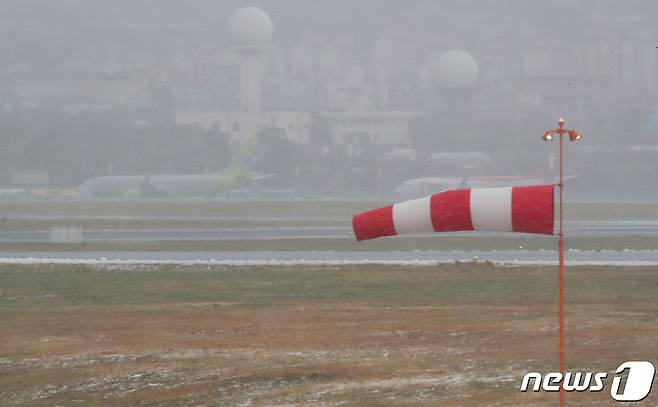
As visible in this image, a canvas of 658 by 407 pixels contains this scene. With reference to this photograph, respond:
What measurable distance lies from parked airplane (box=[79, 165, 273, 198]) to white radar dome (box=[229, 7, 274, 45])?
64.8 ft

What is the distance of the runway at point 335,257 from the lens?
1378 inches

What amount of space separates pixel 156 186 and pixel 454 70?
2718cm

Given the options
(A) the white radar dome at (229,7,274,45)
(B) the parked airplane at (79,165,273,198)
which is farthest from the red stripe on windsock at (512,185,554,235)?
(A) the white radar dome at (229,7,274,45)

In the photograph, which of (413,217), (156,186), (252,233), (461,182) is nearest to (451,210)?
(413,217)

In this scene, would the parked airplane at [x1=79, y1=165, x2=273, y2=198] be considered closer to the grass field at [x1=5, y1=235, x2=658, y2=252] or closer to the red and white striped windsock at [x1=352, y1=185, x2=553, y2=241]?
the grass field at [x1=5, y1=235, x2=658, y2=252]

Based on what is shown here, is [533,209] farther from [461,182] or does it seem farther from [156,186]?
[461,182]

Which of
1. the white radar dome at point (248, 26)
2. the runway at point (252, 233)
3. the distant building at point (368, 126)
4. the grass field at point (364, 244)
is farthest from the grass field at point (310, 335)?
the white radar dome at point (248, 26)

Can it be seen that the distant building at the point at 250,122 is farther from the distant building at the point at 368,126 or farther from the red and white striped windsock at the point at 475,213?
the red and white striped windsock at the point at 475,213

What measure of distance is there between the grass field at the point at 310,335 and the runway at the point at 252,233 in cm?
1449

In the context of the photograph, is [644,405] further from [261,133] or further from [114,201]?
[261,133]

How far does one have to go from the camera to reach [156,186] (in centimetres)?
7575

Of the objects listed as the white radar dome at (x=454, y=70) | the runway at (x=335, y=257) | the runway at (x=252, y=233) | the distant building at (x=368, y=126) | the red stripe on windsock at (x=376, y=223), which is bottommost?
the runway at (x=252, y=233)

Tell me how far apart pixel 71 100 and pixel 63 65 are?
579cm

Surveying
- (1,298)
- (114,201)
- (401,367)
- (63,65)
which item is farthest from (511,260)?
(63,65)
